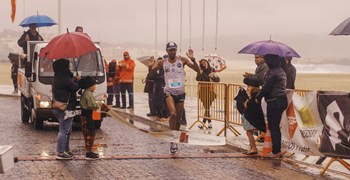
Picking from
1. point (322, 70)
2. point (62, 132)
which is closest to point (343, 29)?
point (62, 132)

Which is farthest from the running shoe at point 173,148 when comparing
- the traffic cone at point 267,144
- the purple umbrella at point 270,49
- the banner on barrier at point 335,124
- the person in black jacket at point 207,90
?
the person in black jacket at point 207,90

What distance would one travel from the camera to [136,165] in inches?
496

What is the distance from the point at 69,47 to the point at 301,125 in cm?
441

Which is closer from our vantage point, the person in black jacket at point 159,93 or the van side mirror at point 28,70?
the van side mirror at point 28,70

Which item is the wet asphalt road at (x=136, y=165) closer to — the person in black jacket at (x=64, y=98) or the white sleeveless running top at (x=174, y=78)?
the person in black jacket at (x=64, y=98)

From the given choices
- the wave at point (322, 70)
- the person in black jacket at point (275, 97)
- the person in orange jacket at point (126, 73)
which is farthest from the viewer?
the wave at point (322, 70)

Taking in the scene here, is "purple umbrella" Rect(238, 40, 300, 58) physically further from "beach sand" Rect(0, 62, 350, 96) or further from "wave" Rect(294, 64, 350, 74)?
"wave" Rect(294, 64, 350, 74)

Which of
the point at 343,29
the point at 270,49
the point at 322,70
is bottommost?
the point at 322,70

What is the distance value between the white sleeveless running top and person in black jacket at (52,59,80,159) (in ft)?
5.70

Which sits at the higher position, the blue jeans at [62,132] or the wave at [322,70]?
the blue jeans at [62,132]

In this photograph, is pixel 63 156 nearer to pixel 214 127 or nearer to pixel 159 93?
pixel 214 127

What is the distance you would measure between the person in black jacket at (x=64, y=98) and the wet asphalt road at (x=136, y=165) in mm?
420

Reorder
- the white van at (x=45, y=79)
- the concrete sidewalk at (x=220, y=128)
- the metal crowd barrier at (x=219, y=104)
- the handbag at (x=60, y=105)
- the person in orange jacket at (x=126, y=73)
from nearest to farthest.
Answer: the concrete sidewalk at (x=220, y=128), the handbag at (x=60, y=105), the metal crowd barrier at (x=219, y=104), the white van at (x=45, y=79), the person in orange jacket at (x=126, y=73)

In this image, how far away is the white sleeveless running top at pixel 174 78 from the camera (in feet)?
45.6
